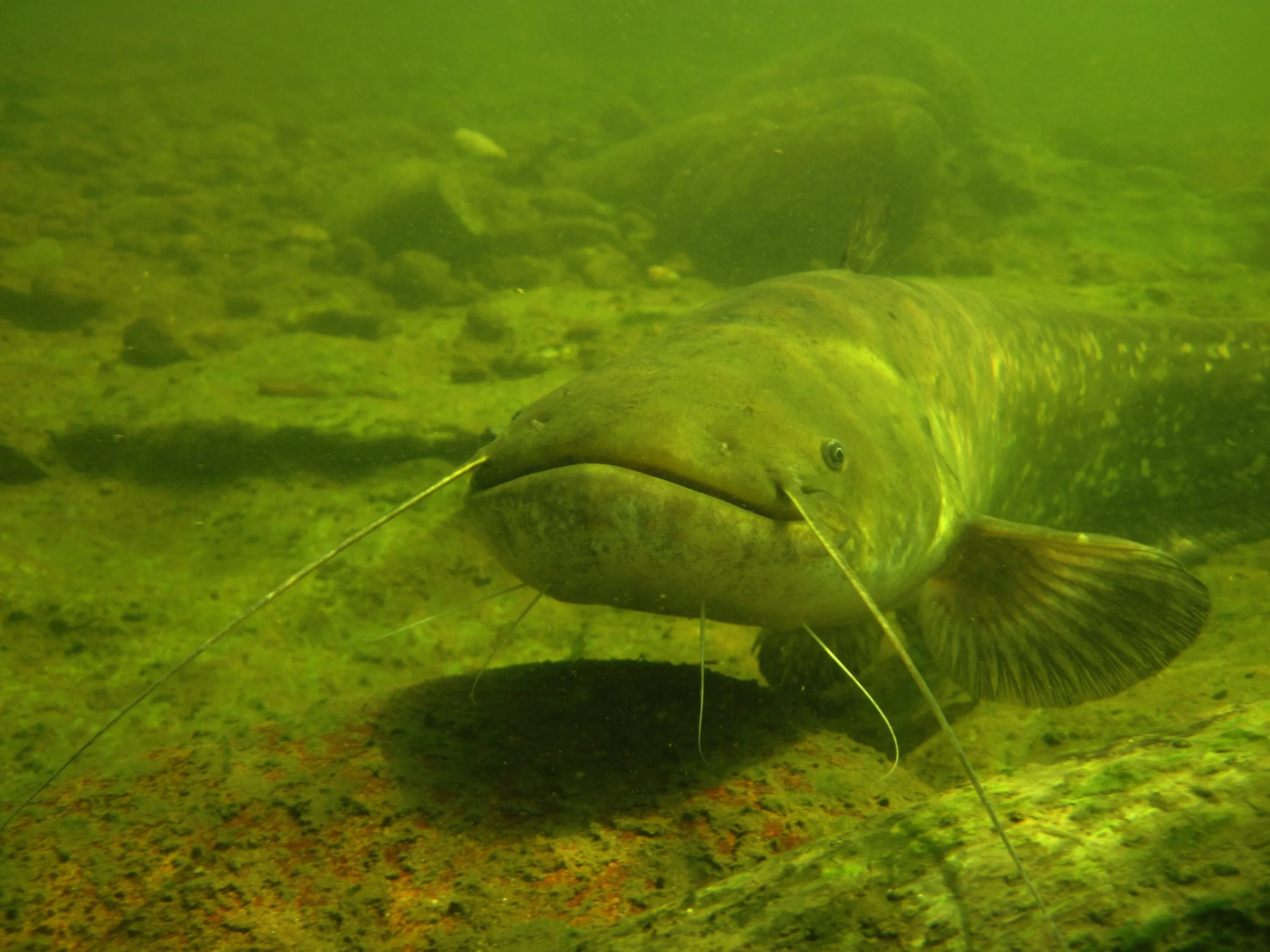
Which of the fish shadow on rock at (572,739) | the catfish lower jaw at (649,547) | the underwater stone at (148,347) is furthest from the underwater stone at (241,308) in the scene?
the catfish lower jaw at (649,547)

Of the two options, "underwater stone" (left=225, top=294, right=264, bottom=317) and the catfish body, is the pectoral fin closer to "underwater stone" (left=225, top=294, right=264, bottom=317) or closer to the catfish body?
the catfish body

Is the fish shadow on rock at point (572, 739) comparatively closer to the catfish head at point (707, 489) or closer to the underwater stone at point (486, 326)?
the catfish head at point (707, 489)

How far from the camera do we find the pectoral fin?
6.56ft

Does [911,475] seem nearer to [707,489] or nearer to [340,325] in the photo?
[707,489]

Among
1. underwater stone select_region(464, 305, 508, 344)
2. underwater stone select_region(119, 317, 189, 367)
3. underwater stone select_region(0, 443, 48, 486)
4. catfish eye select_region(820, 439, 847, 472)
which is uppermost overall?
catfish eye select_region(820, 439, 847, 472)

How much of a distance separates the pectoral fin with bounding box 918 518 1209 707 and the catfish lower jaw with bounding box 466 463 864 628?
3.00ft

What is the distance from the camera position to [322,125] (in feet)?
50.8

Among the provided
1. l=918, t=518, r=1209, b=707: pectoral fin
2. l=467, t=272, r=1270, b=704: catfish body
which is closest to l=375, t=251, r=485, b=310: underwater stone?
l=467, t=272, r=1270, b=704: catfish body

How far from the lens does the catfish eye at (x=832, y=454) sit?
1627 millimetres

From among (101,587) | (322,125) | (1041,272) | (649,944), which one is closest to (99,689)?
(101,587)

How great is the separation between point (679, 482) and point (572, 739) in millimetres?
684

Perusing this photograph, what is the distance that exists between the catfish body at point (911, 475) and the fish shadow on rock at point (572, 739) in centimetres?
30

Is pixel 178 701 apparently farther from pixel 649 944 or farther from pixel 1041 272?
pixel 1041 272

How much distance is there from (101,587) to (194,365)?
9.31 ft
